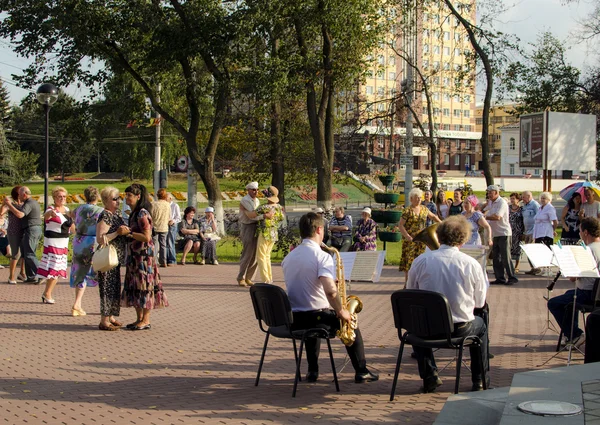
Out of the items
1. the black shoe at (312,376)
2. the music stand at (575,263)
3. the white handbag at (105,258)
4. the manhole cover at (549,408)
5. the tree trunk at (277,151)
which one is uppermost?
the tree trunk at (277,151)

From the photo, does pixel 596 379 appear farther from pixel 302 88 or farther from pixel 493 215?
pixel 302 88

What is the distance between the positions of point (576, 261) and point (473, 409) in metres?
2.89

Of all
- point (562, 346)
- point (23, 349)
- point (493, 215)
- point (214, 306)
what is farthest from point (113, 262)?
point (493, 215)

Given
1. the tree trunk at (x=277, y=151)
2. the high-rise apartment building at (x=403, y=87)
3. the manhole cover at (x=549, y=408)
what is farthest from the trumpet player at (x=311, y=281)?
the tree trunk at (x=277, y=151)

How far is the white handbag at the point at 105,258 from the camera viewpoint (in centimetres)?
996

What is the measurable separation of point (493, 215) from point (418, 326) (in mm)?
9331

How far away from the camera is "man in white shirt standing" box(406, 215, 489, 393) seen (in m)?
6.96

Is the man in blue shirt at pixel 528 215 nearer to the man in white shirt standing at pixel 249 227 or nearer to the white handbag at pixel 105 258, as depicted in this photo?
the man in white shirt standing at pixel 249 227

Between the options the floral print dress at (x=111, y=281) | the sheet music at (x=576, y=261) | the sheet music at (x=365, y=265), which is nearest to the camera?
the sheet music at (x=576, y=261)

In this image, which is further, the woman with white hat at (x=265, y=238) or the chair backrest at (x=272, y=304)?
the woman with white hat at (x=265, y=238)

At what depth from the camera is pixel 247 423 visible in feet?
20.6

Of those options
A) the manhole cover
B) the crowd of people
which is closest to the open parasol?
the crowd of people

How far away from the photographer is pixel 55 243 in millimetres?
12602

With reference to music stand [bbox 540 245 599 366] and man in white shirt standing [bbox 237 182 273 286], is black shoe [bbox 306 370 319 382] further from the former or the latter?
man in white shirt standing [bbox 237 182 273 286]
